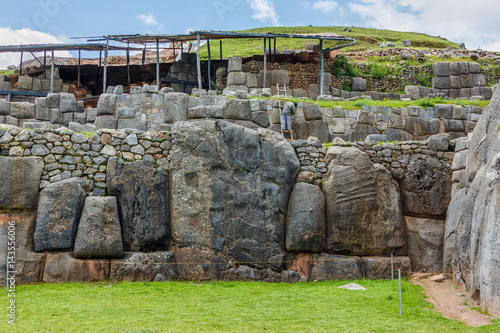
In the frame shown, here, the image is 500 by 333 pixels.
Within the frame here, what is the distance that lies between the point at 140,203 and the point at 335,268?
5.37m

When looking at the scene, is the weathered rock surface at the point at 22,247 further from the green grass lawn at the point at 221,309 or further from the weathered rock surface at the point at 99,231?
the weathered rock surface at the point at 99,231

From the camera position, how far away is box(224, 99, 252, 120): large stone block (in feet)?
67.9

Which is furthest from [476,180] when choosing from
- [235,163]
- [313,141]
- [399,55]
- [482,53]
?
[482,53]

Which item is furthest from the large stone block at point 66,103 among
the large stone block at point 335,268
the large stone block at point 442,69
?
the large stone block at point 442,69

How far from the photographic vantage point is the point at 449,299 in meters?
12.7

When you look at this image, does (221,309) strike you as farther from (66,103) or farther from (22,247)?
(66,103)

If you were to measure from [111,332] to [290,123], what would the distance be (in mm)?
13335

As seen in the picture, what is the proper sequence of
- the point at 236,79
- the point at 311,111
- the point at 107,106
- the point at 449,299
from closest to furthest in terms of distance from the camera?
the point at 449,299, the point at 311,111, the point at 107,106, the point at 236,79

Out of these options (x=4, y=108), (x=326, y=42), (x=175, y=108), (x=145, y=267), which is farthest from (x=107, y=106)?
(x=326, y=42)

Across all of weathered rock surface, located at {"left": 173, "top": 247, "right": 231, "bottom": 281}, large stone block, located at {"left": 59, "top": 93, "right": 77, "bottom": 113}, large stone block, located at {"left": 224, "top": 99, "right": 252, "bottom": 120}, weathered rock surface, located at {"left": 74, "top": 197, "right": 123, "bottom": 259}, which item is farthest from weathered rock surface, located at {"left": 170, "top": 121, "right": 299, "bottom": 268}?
large stone block, located at {"left": 59, "top": 93, "right": 77, "bottom": 113}

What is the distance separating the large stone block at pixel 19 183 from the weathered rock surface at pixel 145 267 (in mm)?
2551

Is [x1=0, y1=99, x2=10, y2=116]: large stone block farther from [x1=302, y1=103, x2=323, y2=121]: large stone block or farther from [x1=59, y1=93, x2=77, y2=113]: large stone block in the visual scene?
[x1=302, y1=103, x2=323, y2=121]: large stone block

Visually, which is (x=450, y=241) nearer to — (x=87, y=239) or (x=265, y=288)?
(x=265, y=288)

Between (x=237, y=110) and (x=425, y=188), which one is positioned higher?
(x=237, y=110)
